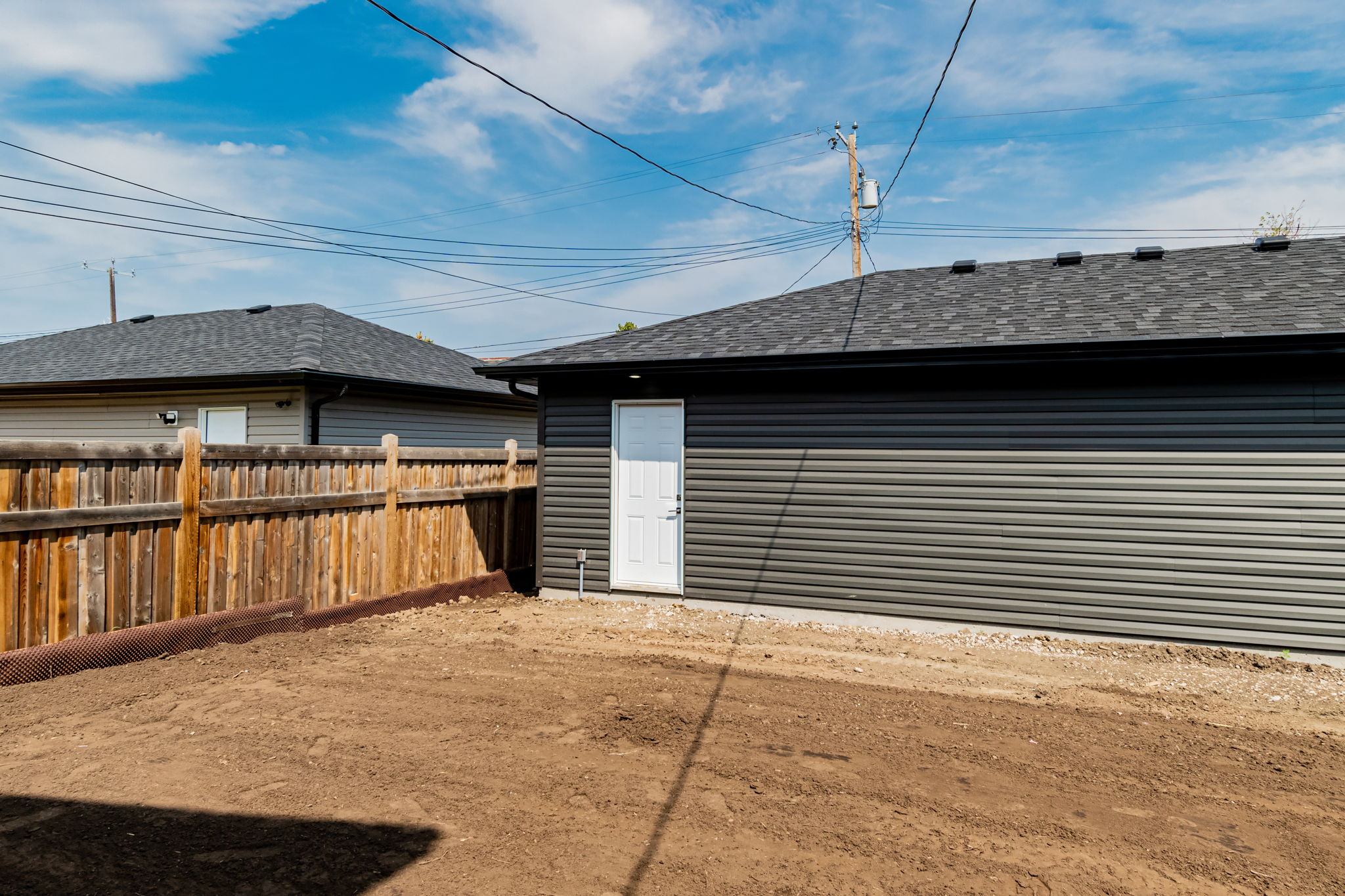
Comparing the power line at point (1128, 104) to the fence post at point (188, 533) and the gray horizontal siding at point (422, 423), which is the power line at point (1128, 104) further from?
the fence post at point (188, 533)

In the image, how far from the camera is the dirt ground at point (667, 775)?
2.78 metres

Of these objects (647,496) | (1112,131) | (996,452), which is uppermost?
(1112,131)

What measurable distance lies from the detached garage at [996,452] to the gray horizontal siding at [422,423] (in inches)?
156

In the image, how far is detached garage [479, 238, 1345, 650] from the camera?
6.31m

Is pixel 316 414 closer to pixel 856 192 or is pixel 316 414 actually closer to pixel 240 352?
pixel 240 352

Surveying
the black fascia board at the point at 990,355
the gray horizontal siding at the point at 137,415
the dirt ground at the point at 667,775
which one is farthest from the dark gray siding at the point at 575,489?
the gray horizontal siding at the point at 137,415

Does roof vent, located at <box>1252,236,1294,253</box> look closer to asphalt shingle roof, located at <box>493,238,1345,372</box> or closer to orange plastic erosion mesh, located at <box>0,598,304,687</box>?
asphalt shingle roof, located at <box>493,238,1345,372</box>

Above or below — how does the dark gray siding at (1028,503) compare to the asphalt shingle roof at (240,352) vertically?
below

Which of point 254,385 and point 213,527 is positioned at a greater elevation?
point 254,385

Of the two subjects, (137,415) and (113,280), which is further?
(113,280)

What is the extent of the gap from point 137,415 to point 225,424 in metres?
2.19

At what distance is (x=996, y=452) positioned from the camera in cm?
708

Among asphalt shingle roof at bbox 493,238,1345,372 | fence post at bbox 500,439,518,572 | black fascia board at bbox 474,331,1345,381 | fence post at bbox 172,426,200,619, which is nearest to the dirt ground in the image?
fence post at bbox 172,426,200,619

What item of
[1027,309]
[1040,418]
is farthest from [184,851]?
[1027,309]
